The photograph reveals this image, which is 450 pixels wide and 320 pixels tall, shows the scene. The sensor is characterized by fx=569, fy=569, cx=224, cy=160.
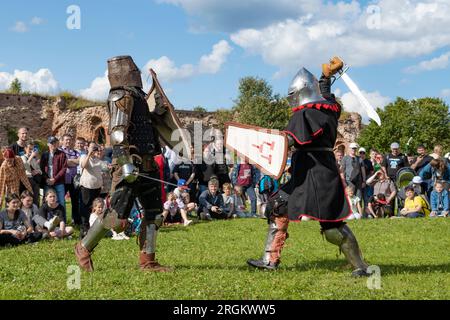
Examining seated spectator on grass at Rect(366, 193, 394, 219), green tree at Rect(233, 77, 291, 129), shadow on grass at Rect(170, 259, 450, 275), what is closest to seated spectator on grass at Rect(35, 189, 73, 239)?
shadow on grass at Rect(170, 259, 450, 275)

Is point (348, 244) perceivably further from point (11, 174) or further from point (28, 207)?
point (11, 174)

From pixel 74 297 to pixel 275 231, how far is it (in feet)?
6.64

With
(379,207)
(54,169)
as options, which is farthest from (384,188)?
(54,169)

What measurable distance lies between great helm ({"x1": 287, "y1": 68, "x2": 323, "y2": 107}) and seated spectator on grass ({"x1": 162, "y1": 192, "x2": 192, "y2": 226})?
607 centimetres

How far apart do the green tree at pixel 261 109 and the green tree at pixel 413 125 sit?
684cm

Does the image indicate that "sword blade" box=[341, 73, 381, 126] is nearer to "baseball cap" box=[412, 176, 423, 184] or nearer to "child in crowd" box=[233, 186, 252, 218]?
"child in crowd" box=[233, 186, 252, 218]

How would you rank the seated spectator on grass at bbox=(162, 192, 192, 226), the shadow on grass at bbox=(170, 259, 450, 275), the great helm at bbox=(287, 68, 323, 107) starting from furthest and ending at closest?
the seated spectator on grass at bbox=(162, 192, 192, 226)
the shadow on grass at bbox=(170, 259, 450, 275)
the great helm at bbox=(287, 68, 323, 107)

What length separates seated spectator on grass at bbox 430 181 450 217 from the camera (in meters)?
12.0

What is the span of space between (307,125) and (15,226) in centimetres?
531

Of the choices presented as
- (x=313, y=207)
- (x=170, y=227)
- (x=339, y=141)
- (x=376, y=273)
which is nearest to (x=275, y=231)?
(x=313, y=207)

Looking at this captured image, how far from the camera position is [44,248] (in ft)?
25.7

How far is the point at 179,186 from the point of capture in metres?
9.01

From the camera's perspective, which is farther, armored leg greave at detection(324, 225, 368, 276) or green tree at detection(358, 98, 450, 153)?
green tree at detection(358, 98, 450, 153)
